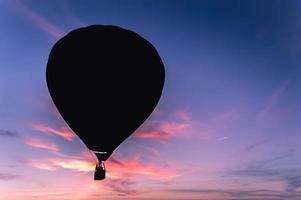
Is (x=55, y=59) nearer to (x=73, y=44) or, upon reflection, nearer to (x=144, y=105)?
(x=73, y=44)

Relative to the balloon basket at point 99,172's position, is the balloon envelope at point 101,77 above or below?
above

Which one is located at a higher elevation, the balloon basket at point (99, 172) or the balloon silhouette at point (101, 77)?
the balloon silhouette at point (101, 77)

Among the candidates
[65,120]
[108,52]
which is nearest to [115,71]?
[108,52]

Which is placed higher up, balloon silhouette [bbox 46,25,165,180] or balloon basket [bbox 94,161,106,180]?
balloon silhouette [bbox 46,25,165,180]

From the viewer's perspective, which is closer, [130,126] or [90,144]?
[90,144]

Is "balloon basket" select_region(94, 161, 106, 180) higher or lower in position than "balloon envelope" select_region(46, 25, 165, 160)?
lower
